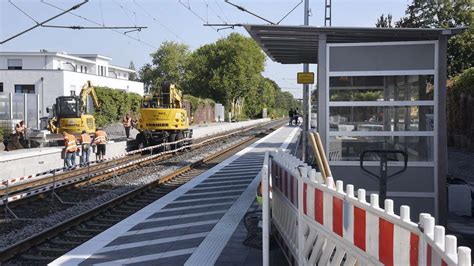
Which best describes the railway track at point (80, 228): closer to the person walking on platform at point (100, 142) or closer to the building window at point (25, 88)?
the person walking on platform at point (100, 142)

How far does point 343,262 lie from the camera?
4469 millimetres

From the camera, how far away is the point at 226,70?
262ft

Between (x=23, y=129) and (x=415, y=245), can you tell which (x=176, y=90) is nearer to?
(x=23, y=129)

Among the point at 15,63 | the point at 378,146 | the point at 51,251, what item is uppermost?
the point at 15,63

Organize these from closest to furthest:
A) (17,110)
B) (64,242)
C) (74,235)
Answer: (64,242)
(74,235)
(17,110)

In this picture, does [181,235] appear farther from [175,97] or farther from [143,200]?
[175,97]

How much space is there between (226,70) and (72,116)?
173ft

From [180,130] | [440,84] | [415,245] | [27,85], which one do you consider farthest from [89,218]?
[27,85]

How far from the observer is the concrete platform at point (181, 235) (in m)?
6.88

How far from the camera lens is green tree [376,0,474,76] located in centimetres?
3444

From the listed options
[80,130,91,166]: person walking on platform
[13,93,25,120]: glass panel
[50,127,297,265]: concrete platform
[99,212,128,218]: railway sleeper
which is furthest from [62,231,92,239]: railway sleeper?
[13,93,25,120]: glass panel

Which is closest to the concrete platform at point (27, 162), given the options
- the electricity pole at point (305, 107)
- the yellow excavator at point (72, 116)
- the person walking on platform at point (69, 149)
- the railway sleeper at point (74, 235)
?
the person walking on platform at point (69, 149)

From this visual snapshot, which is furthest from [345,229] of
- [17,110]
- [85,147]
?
[17,110]

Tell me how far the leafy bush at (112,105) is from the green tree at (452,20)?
2270 centimetres
